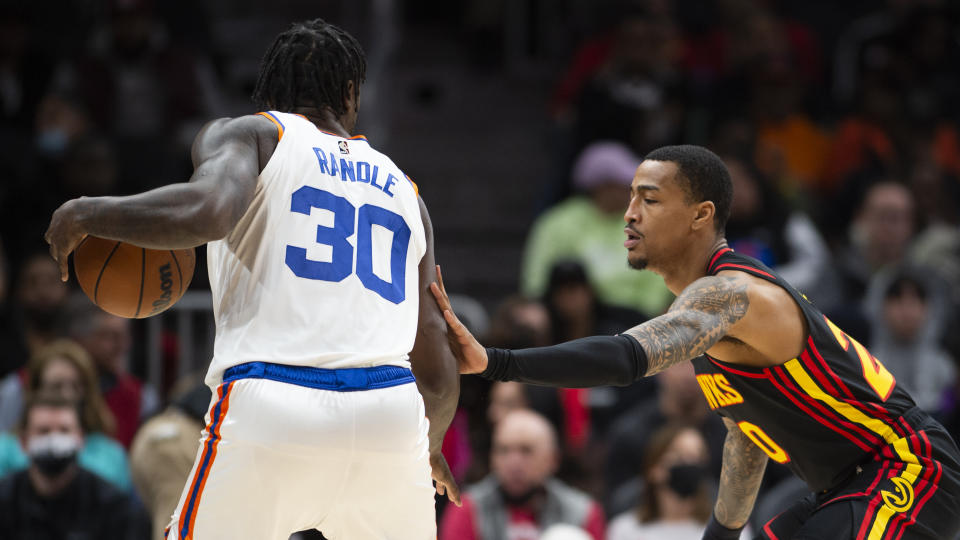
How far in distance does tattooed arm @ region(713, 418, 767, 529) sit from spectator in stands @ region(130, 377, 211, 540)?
122 inches

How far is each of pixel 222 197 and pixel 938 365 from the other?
20.9 feet

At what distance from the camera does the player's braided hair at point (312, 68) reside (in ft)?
14.1

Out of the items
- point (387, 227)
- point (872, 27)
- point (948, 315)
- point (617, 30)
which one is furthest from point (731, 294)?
point (872, 27)

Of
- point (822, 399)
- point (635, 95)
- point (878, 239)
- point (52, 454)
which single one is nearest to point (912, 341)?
point (878, 239)

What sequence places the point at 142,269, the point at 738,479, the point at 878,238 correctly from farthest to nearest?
the point at 878,238
the point at 738,479
the point at 142,269

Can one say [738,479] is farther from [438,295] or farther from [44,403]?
[44,403]

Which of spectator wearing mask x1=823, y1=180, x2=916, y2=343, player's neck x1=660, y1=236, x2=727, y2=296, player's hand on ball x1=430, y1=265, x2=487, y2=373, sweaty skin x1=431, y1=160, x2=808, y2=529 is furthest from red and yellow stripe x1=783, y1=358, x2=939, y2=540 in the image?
spectator wearing mask x1=823, y1=180, x2=916, y2=343

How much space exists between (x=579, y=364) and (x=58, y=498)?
424 centimetres

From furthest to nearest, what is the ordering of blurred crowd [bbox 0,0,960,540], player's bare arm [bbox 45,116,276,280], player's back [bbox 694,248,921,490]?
blurred crowd [bbox 0,0,960,540] < player's back [bbox 694,248,921,490] < player's bare arm [bbox 45,116,276,280]

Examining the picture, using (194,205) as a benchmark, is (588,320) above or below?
below

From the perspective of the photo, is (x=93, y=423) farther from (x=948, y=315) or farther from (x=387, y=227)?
(x=948, y=315)

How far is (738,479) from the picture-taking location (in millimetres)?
5105

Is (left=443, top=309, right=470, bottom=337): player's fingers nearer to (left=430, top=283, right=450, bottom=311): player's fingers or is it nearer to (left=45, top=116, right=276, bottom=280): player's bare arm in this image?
(left=430, top=283, right=450, bottom=311): player's fingers

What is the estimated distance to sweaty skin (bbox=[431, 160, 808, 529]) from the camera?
433 cm
